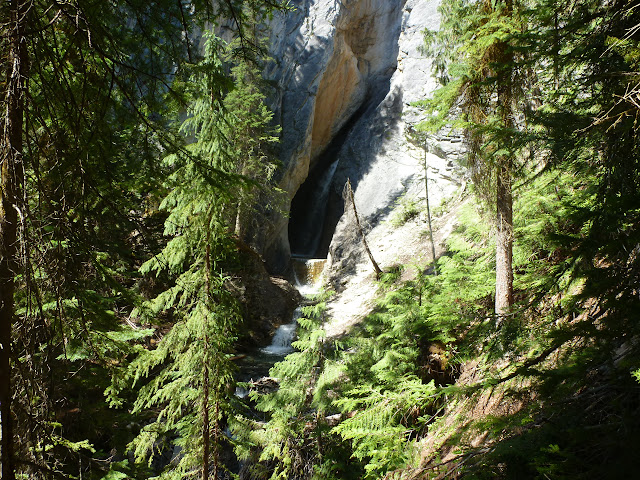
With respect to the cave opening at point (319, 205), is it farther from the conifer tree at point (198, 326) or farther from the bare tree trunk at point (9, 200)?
the bare tree trunk at point (9, 200)

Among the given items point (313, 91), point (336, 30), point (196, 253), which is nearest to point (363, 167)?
point (313, 91)

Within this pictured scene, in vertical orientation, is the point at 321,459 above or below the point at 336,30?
below

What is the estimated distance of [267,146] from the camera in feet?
67.7

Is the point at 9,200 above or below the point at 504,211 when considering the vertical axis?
above

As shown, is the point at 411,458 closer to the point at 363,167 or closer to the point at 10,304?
the point at 10,304

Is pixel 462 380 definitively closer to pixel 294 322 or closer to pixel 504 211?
pixel 504 211

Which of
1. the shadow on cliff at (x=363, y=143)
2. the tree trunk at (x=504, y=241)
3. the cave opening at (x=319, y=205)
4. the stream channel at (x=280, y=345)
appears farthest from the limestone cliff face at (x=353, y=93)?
the tree trunk at (x=504, y=241)


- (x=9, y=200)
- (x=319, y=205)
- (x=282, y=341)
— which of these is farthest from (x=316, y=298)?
(x=319, y=205)

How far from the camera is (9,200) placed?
69.7 inches

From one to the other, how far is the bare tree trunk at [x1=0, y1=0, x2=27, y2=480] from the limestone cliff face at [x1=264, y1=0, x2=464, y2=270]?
1873 cm

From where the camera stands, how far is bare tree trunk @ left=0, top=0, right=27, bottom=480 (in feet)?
5.34

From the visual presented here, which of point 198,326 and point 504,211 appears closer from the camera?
point 198,326

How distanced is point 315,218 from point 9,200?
26341mm

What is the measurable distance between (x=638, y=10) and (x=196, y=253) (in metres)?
5.34
